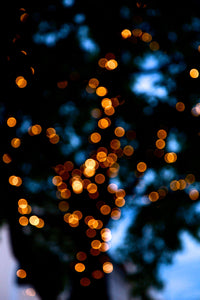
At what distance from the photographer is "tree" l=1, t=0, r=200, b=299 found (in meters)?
3.10

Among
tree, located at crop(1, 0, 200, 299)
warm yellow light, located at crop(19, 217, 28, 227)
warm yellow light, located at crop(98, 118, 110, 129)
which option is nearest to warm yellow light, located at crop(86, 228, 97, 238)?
tree, located at crop(1, 0, 200, 299)

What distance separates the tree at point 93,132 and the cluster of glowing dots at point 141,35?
10mm

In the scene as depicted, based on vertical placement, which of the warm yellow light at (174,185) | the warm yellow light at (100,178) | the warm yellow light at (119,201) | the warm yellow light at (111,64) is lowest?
the warm yellow light at (119,201)

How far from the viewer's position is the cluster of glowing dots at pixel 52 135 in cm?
337

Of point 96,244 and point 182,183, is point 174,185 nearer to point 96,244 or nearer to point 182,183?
point 182,183

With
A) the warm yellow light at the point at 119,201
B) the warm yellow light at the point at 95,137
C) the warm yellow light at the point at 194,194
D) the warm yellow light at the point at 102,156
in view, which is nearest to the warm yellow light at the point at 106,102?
the warm yellow light at the point at 95,137

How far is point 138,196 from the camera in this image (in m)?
3.58

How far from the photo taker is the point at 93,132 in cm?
360

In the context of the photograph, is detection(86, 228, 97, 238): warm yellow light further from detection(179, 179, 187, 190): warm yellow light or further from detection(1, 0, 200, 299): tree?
detection(179, 179, 187, 190): warm yellow light

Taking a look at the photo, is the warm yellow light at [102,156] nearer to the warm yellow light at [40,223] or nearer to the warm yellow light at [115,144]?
the warm yellow light at [115,144]

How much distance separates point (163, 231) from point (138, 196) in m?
0.60

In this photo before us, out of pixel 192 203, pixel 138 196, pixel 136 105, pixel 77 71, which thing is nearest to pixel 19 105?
pixel 77 71

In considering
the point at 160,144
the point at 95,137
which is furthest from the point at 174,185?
the point at 95,137

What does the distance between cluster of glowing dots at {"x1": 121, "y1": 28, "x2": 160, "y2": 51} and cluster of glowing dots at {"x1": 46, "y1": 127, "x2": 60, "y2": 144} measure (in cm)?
130
